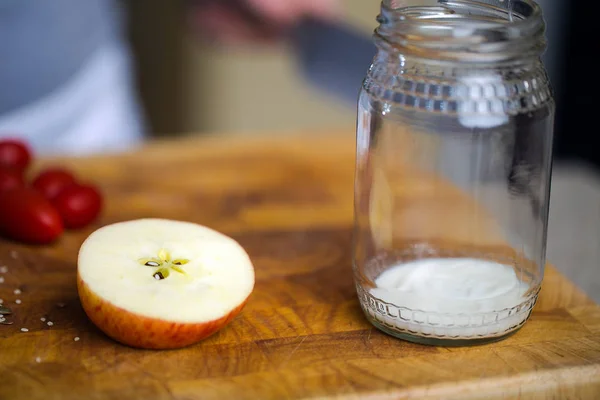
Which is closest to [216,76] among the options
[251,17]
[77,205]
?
[251,17]

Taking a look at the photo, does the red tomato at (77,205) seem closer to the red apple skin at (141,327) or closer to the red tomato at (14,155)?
the red tomato at (14,155)

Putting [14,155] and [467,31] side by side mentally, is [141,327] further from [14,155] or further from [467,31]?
[14,155]

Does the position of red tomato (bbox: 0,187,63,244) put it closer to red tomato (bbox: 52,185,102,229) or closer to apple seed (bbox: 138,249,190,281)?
red tomato (bbox: 52,185,102,229)

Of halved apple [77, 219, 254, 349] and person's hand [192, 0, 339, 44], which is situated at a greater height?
person's hand [192, 0, 339, 44]

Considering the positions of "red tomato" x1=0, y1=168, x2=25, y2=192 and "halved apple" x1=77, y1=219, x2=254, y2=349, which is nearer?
"halved apple" x1=77, y1=219, x2=254, y2=349

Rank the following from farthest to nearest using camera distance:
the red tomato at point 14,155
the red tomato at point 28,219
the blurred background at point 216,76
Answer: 1. the blurred background at point 216,76
2. the red tomato at point 14,155
3. the red tomato at point 28,219

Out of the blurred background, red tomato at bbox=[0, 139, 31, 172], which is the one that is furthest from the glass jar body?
red tomato at bbox=[0, 139, 31, 172]

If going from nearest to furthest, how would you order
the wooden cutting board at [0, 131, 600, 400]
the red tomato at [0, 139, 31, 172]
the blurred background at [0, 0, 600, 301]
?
the wooden cutting board at [0, 131, 600, 400] → the red tomato at [0, 139, 31, 172] → the blurred background at [0, 0, 600, 301]

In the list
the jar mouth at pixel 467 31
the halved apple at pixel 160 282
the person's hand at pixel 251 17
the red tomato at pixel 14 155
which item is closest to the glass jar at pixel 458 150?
the jar mouth at pixel 467 31
